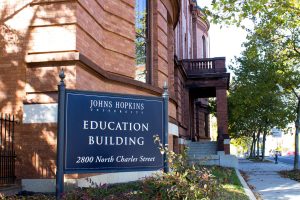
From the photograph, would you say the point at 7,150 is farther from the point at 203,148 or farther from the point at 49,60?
the point at 203,148

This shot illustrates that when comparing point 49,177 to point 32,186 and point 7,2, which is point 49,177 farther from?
point 7,2

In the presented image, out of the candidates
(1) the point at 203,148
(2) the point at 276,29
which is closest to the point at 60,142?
(2) the point at 276,29

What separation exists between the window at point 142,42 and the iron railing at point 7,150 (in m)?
5.12

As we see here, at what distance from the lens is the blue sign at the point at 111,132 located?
19.1 feet

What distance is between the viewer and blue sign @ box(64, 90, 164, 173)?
5820mm

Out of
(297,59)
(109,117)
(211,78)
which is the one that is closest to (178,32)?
(211,78)

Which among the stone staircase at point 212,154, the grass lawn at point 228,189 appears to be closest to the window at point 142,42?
the grass lawn at point 228,189

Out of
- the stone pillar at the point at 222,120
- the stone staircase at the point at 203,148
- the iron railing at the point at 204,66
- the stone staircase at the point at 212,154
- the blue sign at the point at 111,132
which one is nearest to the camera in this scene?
the blue sign at the point at 111,132

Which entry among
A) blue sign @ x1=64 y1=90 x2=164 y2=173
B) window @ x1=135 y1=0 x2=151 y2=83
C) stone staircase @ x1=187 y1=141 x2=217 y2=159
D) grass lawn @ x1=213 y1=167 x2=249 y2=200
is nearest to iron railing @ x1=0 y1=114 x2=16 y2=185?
blue sign @ x1=64 y1=90 x2=164 y2=173

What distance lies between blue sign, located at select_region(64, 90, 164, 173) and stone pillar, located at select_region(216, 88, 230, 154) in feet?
65.6

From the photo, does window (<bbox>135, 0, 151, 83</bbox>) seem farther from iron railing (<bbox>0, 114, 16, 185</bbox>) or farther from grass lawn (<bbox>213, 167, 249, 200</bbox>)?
iron railing (<bbox>0, 114, 16, 185</bbox>)

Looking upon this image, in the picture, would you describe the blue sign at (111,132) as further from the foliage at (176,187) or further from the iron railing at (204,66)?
the iron railing at (204,66)

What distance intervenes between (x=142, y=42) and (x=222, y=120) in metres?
14.3

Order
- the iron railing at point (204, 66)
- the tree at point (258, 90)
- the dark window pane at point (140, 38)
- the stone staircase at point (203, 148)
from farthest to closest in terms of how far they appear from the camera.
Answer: the iron railing at point (204, 66) → the stone staircase at point (203, 148) → the tree at point (258, 90) → the dark window pane at point (140, 38)
